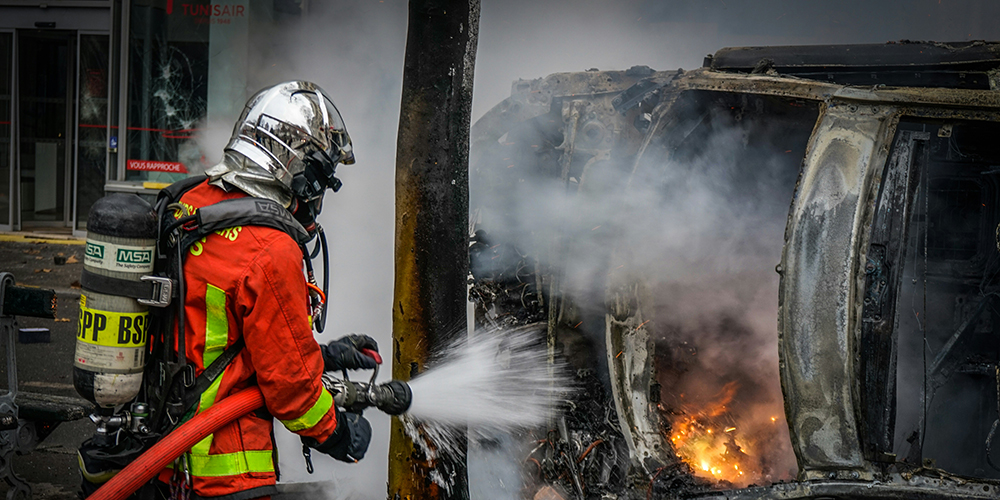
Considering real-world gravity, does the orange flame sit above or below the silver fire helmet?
below

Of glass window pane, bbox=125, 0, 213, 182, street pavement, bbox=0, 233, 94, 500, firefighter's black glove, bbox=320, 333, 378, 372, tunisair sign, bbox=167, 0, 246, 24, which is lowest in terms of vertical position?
street pavement, bbox=0, 233, 94, 500

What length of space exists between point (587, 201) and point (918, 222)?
1897 mm

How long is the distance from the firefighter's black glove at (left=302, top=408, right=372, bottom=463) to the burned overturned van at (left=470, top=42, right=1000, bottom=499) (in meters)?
1.54

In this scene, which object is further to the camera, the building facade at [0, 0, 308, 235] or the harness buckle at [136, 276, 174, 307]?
the building facade at [0, 0, 308, 235]

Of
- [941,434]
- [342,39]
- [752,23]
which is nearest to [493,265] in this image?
[941,434]

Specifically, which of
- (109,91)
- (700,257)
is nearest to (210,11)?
(109,91)

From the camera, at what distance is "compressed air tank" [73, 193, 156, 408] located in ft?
7.94

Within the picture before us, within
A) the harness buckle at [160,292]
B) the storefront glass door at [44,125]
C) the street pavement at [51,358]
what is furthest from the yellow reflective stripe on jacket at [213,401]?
the storefront glass door at [44,125]

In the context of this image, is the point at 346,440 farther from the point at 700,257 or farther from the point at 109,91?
the point at 109,91

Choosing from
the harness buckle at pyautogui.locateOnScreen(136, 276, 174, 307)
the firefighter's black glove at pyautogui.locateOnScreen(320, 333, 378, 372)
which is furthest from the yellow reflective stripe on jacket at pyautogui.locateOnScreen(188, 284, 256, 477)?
the firefighter's black glove at pyautogui.locateOnScreen(320, 333, 378, 372)

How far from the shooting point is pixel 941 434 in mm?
4195

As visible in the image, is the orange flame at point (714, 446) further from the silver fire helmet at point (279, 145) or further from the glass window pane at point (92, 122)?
the glass window pane at point (92, 122)

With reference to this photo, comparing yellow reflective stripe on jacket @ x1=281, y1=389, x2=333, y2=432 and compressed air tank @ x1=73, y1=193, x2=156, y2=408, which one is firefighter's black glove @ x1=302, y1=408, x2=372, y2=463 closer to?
yellow reflective stripe on jacket @ x1=281, y1=389, x2=333, y2=432

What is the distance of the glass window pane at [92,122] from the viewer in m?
12.0
